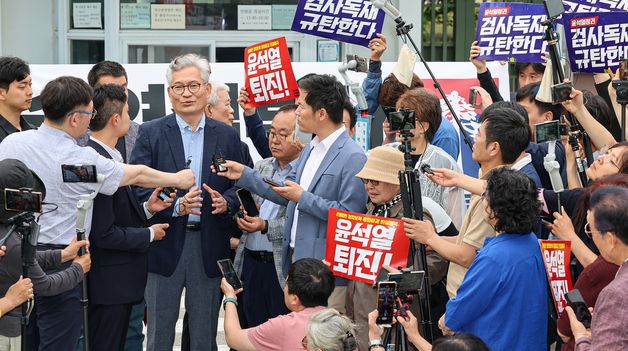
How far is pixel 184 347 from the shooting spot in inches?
291

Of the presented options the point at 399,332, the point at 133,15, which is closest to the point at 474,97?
the point at 399,332

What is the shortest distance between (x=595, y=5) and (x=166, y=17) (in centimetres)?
775

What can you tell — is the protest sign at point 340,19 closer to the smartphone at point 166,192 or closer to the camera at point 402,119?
the smartphone at point 166,192

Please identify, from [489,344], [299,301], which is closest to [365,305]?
[299,301]

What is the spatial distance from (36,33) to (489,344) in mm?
10908

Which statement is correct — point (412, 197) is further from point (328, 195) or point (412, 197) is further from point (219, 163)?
point (219, 163)

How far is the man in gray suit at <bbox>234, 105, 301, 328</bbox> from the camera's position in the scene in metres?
7.25

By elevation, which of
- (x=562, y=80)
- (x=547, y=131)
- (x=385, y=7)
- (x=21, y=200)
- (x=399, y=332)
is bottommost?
(x=399, y=332)

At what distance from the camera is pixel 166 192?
21.9 feet

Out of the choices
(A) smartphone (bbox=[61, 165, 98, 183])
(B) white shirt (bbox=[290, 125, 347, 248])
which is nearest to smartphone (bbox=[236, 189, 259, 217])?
(B) white shirt (bbox=[290, 125, 347, 248])

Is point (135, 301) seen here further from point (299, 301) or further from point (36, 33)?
point (36, 33)

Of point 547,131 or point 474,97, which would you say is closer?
point 547,131

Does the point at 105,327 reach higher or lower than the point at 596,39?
lower

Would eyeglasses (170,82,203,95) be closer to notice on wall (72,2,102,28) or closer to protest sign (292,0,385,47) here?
protest sign (292,0,385,47)
